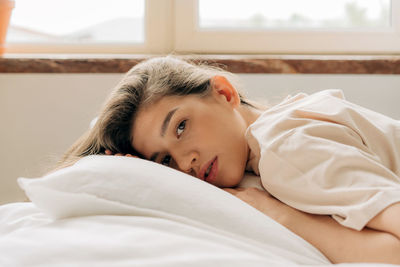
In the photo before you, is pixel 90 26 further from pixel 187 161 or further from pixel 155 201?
pixel 155 201

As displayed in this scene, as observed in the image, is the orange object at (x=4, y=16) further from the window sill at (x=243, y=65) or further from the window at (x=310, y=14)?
the window at (x=310, y=14)

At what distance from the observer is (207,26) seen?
83.0 inches

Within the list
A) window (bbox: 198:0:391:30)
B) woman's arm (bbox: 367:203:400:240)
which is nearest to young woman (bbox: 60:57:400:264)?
woman's arm (bbox: 367:203:400:240)

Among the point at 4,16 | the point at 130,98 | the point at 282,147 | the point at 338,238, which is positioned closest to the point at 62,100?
the point at 4,16

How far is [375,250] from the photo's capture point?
2.28ft

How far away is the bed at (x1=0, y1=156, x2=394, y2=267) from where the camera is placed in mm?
567

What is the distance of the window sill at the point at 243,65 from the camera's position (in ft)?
6.03


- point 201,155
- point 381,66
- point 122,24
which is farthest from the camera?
point 122,24

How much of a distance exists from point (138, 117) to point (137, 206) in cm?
39

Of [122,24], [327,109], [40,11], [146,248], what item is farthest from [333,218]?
[40,11]

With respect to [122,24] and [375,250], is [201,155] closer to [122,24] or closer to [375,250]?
[375,250]

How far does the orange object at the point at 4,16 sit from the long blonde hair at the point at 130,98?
3.17 feet

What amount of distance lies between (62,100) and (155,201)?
4.12ft

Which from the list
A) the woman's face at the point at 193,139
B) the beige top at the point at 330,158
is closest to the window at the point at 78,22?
the woman's face at the point at 193,139
